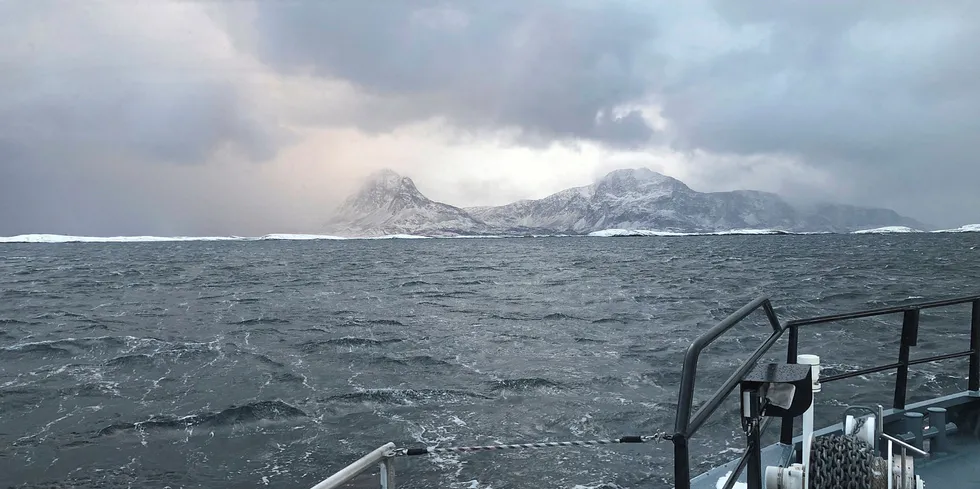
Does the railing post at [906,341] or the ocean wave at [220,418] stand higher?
the railing post at [906,341]

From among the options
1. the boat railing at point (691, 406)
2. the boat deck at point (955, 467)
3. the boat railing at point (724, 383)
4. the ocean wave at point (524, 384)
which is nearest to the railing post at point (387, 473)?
the boat railing at point (691, 406)

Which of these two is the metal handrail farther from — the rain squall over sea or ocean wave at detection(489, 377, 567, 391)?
ocean wave at detection(489, 377, 567, 391)

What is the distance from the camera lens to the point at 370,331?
23.9m

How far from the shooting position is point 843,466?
306 centimetres

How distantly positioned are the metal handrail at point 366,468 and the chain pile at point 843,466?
7.06 feet

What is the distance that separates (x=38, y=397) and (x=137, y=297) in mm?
26444

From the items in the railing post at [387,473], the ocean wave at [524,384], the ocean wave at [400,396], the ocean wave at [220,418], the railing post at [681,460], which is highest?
the railing post at [681,460]

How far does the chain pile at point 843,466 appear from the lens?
9.86 ft

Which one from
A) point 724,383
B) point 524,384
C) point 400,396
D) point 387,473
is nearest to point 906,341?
point 724,383

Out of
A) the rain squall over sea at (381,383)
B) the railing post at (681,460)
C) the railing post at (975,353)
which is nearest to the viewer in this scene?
the railing post at (681,460)

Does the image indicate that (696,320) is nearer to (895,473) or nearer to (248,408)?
(248,408)

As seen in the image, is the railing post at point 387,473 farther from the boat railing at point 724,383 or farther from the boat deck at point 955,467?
the boat deck at point 955,467

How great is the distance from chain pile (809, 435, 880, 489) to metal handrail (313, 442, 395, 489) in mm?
2152

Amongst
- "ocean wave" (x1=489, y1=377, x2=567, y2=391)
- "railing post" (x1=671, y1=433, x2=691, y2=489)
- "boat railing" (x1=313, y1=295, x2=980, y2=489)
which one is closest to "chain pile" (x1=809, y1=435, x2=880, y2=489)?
"boat railing" (x1=313, y1=295, x2=980, y2=489)
